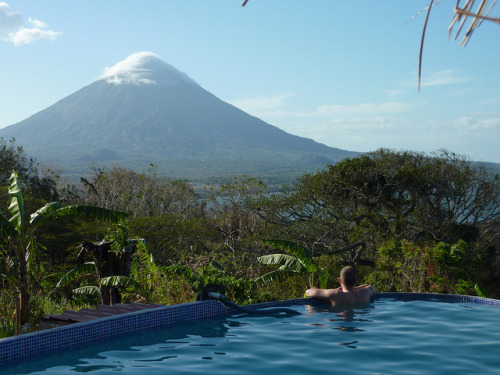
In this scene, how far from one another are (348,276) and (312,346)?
1.90m

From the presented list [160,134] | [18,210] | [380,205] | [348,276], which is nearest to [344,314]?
[348,276]

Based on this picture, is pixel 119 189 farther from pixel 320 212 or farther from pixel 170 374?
pixel 170 374

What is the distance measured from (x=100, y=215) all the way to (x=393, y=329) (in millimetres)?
4489

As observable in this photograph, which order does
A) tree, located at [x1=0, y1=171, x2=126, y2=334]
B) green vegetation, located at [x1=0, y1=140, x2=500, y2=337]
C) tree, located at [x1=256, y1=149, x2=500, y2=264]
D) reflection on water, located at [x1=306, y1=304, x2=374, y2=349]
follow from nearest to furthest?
1. tree, located at [x1=0, y1=171, x2=126, y2=334]
2. reflection on water, located at [x1=306, y1=304, x2=374, y2=349]
3. green vegetation, located at [x1=0, y1=140, x2=500, y2=337]
4. tree, located at [x1=256, y1=149, x2=500, y2=264]

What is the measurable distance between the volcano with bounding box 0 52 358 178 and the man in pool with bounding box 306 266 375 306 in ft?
288

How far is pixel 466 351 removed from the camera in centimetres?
658

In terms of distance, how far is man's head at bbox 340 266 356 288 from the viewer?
838 cm

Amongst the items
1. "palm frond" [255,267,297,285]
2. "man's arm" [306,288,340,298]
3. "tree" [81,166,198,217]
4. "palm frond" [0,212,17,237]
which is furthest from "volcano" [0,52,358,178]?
"palm frond" [0,212,17,237]

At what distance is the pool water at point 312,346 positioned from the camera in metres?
5.96

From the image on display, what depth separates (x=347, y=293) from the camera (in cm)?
859

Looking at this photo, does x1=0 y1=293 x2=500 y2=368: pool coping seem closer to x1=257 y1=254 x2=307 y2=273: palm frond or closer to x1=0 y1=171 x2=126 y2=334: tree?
x1=257 y1=254 x2=307 y2=273: palm frond

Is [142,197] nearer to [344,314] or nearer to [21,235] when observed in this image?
[21,235]

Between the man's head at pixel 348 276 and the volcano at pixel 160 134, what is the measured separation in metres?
87.9

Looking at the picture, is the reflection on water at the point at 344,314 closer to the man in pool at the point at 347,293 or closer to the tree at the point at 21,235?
the man in pool at the point at 347,293
